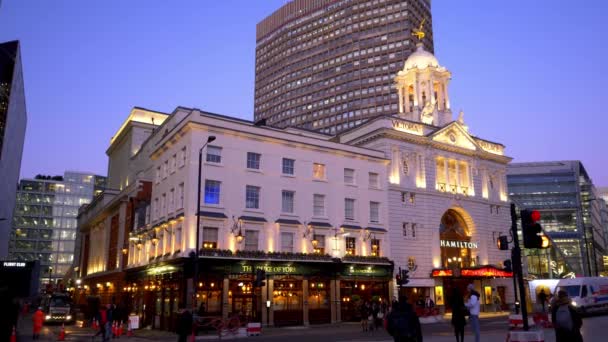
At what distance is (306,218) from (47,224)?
387 feet

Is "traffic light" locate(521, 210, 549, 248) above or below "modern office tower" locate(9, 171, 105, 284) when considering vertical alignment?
below

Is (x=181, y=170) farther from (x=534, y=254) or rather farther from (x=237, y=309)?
(x=534, y=254)

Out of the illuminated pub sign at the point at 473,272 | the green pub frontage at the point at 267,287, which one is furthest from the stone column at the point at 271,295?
the illuminated pub sign at the point at 473,272

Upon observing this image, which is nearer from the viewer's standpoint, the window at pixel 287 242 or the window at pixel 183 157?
the window at pixel 183 157

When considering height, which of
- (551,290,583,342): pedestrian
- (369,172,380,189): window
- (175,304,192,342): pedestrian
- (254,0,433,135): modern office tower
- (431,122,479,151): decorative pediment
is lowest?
(175,304,192,342): pedestrian

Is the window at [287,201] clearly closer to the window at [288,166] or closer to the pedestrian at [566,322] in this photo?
the window at [288,166]

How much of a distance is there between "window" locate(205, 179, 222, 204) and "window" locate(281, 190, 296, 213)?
17.9 ft

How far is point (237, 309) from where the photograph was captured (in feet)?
118

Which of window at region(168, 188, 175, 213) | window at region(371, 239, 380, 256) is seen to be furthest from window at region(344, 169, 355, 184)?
window at region(168, 188, 175, 213)

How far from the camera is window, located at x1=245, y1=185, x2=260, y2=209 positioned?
3806 cm

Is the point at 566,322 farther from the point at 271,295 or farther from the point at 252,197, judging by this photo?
the point at 252,197

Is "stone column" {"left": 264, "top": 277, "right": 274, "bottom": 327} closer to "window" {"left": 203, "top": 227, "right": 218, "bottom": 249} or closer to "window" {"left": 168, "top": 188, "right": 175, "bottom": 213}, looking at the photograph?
"window" {"left": 203, "top": 227, "right": 218, "bottom": 249}

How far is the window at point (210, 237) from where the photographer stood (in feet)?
117

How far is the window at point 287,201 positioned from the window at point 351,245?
5.79 meters
